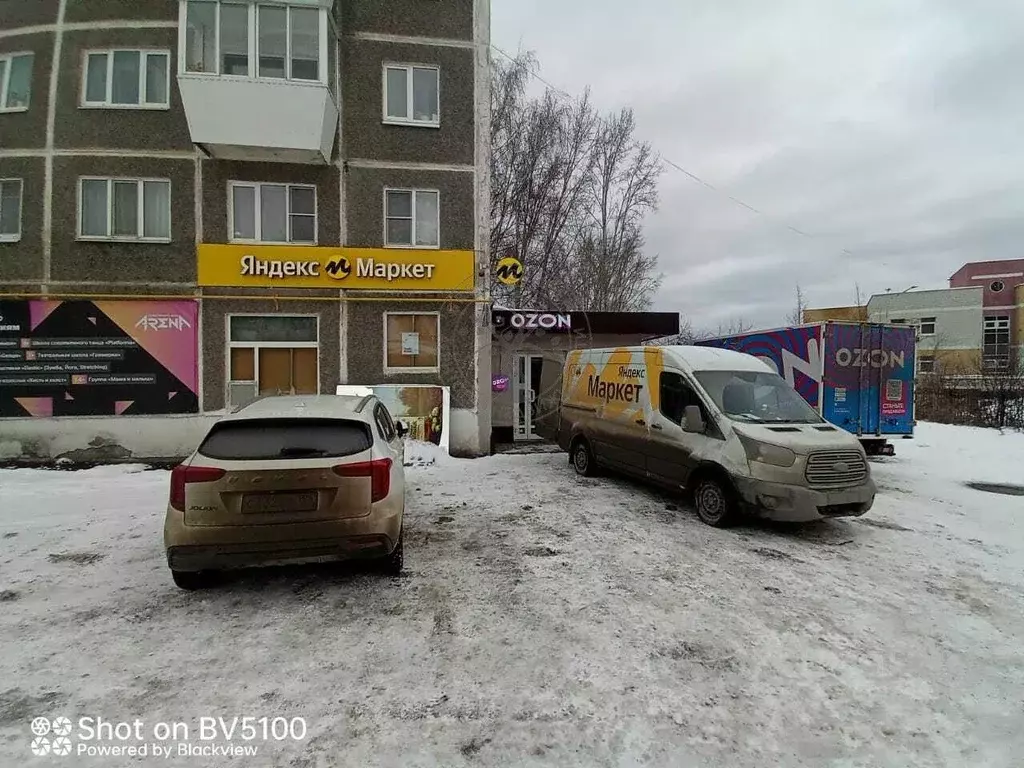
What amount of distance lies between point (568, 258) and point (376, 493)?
2346cm

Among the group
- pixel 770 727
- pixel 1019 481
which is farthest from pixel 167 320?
pixel 1019 481

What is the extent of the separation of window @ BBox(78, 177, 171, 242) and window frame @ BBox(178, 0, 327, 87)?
8.42ft

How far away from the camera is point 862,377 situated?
1023 centimetres

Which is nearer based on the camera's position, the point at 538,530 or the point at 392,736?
the point at 392,736

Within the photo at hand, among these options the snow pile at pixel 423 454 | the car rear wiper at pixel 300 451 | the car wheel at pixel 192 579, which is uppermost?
the car rear wiper at pixel 300 451

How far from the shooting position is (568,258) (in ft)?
86.4

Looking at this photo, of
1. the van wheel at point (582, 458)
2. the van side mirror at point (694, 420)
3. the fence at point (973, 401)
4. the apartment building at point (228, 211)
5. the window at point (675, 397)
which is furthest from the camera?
the fence at point (973, 401)

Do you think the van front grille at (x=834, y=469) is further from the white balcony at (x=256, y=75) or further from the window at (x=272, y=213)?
the white balcony at (x=256, y=75)

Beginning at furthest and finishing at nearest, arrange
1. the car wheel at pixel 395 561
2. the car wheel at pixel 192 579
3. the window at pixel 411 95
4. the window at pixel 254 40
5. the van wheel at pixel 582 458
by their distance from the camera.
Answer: the window at pixel 411 95, the window at pixel 254 40, the van wheel at pixel 582 458, the car wheel at pixel 395 561, the car wheel at pixel 192 579

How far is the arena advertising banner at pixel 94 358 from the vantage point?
11.1 m

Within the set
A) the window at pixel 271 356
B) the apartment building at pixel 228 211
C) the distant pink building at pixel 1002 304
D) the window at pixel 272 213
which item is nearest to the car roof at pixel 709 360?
the apartment building at pixel 228 211

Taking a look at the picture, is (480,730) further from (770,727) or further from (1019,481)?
(1019,481)

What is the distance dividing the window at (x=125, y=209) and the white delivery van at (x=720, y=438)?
32.4 feet

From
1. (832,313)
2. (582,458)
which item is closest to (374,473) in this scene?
(582,458)
